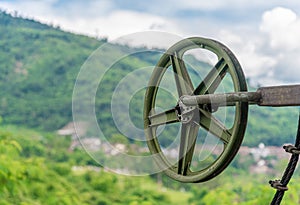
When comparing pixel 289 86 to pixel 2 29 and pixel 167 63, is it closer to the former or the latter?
pixel 167 63

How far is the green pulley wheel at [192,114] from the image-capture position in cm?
62

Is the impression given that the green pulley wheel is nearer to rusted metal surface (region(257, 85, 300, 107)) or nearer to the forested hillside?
rusted metal surface (region(257, 85, 300, 107))

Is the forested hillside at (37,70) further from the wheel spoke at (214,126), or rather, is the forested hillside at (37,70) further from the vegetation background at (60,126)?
the wheel spoke at (214,126)

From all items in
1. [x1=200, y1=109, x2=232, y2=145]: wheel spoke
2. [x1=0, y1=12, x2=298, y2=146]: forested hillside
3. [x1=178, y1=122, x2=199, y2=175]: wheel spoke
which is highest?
[x1=0, y1=12, x2=298, y2=146]: forested hillside

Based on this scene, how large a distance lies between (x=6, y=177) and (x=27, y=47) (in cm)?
1102

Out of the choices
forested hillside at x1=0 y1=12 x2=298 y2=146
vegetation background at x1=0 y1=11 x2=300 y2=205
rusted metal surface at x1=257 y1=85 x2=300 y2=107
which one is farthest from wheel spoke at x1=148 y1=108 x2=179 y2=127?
forested hillside at x1=0 y1=12 x2=298 y2=146

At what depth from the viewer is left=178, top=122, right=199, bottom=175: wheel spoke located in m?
0.68

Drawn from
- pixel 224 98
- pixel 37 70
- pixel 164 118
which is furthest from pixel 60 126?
pixel 224 98

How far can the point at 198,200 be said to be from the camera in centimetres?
798

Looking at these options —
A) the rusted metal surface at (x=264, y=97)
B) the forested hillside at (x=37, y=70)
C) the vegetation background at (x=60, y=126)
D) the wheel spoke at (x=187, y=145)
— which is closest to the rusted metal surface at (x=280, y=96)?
the rusted metal surface at (x=264, y=97)

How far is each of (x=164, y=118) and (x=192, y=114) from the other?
0.07 m

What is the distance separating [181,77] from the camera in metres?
0.70

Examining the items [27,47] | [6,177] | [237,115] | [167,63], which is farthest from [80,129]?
[27,47]

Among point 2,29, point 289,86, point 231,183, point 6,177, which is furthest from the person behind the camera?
point 2,29
